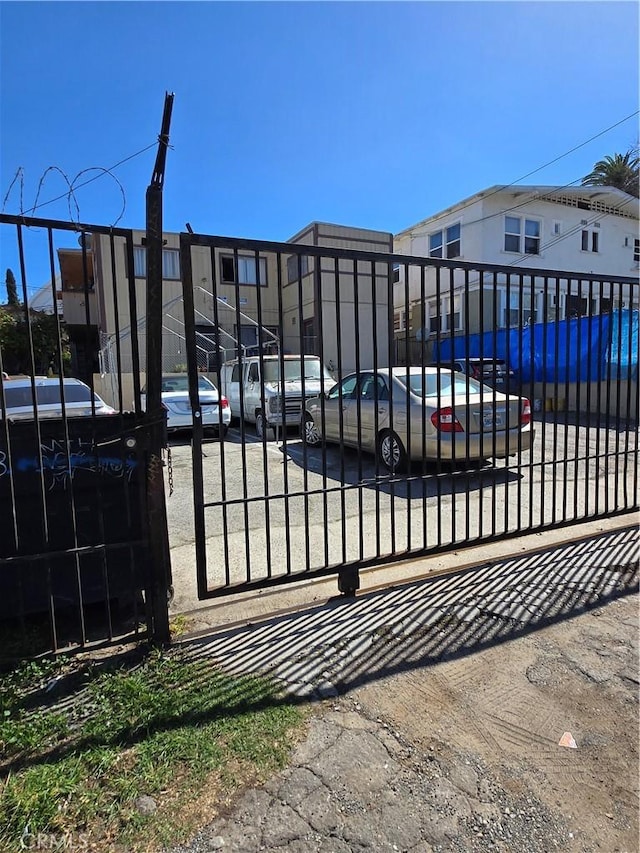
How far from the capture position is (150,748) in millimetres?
2072

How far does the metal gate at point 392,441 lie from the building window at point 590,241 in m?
13.1

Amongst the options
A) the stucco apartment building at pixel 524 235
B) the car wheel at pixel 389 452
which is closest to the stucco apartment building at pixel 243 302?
the stucco apartment building at pixel 524 235

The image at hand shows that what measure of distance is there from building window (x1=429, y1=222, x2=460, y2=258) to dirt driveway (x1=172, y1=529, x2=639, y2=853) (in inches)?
751

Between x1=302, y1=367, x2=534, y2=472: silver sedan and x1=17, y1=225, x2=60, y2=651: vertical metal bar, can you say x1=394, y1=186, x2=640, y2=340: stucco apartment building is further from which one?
x1=17, y1=225, x2=60, y2=651: vertical metal bar

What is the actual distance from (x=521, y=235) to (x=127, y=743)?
22075 millimetres

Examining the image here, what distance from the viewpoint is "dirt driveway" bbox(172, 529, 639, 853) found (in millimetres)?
1755

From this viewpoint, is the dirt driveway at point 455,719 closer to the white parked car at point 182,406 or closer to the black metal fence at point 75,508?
the black metal fence at point 75,508

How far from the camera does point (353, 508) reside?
550 centimetres

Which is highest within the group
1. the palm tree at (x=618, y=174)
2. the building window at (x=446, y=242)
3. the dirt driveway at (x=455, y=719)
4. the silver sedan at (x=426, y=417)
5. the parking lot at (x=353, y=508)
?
the palm tree at (x=618, y=174)

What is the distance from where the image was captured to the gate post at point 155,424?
8.41 feet

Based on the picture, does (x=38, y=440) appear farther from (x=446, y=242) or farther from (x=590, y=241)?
(x=590, y=241)

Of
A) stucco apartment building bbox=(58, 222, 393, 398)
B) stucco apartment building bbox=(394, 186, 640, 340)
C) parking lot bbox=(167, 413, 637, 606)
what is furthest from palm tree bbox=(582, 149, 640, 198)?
parking lot bbox=(167, 413, 637, 606)

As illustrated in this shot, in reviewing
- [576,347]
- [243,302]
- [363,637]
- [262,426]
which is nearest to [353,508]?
[363,637]

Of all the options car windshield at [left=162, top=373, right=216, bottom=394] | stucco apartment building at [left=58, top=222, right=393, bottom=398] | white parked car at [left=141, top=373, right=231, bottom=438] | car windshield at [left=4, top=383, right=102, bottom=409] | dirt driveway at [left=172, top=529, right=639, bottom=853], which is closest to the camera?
dirt driveway at [left=172, top=529, right=639, bottom=853]
